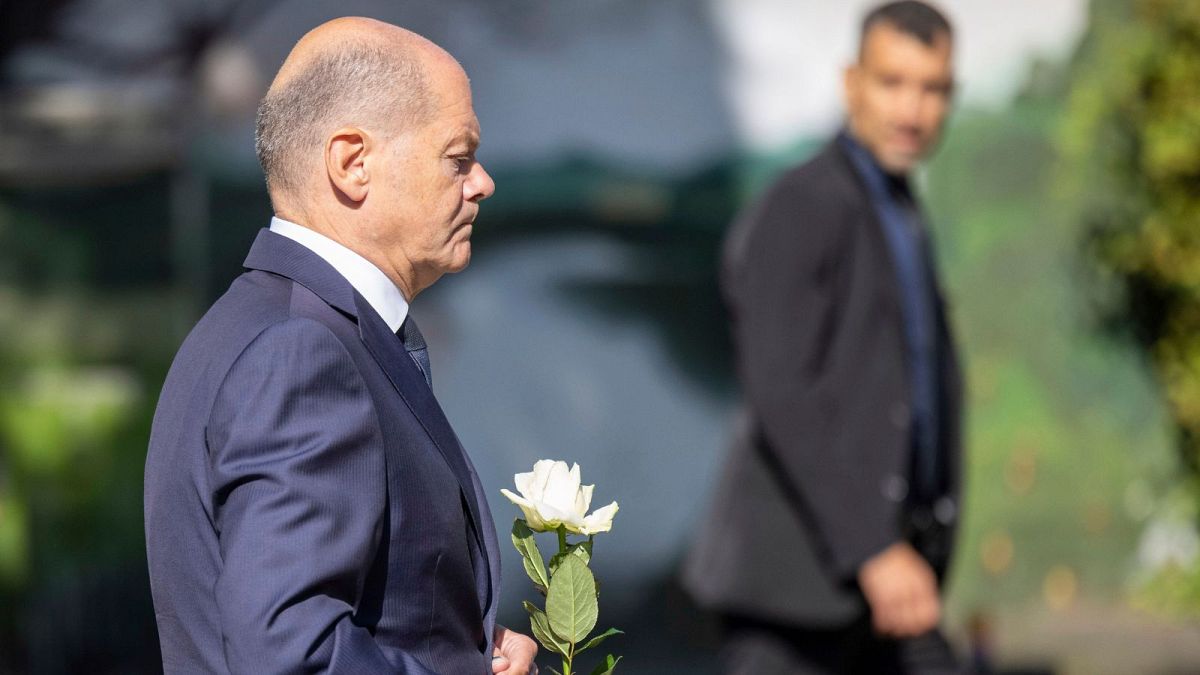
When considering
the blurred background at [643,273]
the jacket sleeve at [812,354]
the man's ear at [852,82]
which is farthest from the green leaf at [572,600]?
the blurred background at [643,273]

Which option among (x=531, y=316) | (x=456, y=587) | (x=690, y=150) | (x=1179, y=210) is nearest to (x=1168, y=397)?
(x=1179, y=210)

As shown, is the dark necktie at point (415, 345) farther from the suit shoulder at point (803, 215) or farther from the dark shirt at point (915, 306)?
the dark shirt at point (915, 306)

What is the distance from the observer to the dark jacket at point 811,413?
394 cm

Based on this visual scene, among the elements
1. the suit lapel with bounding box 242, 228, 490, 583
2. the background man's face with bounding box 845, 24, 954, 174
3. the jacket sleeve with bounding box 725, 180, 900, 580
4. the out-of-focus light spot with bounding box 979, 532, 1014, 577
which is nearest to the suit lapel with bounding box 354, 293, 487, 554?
the suit lapel with bounding box 242, 228, 490, 583

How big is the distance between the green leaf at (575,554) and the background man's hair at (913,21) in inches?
104

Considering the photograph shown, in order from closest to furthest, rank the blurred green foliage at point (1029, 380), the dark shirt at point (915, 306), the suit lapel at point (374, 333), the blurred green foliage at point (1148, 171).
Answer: the suit lapel at point (374, 333)
the dark shirt at point (915, 306)
the blurred green foliage at point (1148, 171)
the blurred green foliage at point (1029, 380)

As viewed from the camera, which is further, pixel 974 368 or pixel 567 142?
pixel 974 368

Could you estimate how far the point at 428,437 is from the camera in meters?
1.96

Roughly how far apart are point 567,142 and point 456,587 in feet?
13.5

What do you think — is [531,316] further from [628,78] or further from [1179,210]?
[1179,210]

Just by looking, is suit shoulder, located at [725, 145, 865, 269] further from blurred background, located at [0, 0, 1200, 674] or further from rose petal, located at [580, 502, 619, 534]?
rose petal, located at [580, 502, 619, 534]

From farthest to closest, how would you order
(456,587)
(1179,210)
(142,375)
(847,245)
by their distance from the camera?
(1179,210), (142,375), (847,245), (456,587)

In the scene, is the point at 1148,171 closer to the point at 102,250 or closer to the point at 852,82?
the point at 852,82

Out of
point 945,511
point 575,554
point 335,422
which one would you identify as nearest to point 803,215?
point 945,511
